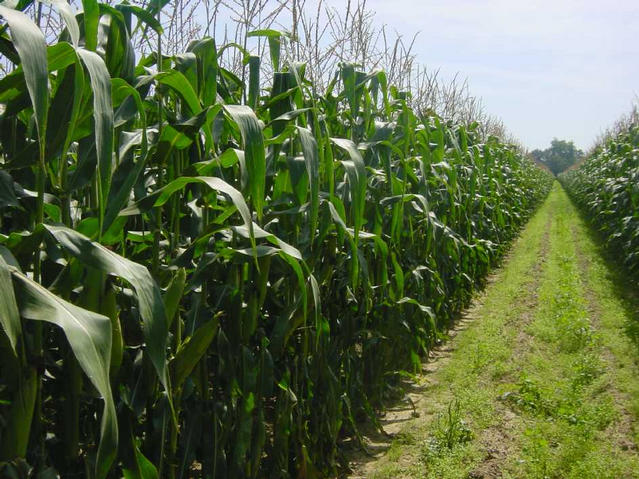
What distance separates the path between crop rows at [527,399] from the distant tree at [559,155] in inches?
3612

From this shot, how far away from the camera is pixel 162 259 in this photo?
2.07 m

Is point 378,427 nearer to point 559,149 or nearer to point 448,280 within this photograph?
point 448,280

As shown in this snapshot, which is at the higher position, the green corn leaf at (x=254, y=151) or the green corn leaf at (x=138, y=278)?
the green corn leaf at (x=254, y=151)

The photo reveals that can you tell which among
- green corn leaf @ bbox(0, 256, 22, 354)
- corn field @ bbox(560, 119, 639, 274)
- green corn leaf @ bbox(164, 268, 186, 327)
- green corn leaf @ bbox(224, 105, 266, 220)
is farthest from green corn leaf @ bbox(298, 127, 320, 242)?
corn field @ bbox(560, 119, 639, 274)

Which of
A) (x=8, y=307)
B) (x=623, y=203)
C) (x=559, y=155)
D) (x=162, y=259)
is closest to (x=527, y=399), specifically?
(x=162, y=259)

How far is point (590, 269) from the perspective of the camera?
8656mm

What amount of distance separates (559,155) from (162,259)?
341 feet

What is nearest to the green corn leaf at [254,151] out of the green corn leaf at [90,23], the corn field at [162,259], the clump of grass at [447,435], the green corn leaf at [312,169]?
the corn field at [162,259]

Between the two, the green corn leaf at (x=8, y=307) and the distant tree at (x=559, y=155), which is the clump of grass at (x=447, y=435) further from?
the distant tree at (x=559, y=155)

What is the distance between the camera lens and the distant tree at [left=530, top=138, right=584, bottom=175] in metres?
92.2

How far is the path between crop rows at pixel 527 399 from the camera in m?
3.09

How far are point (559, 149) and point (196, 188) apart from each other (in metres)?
107

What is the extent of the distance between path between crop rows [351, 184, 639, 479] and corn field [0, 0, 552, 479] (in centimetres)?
53

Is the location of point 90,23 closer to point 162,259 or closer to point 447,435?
point 162,259
